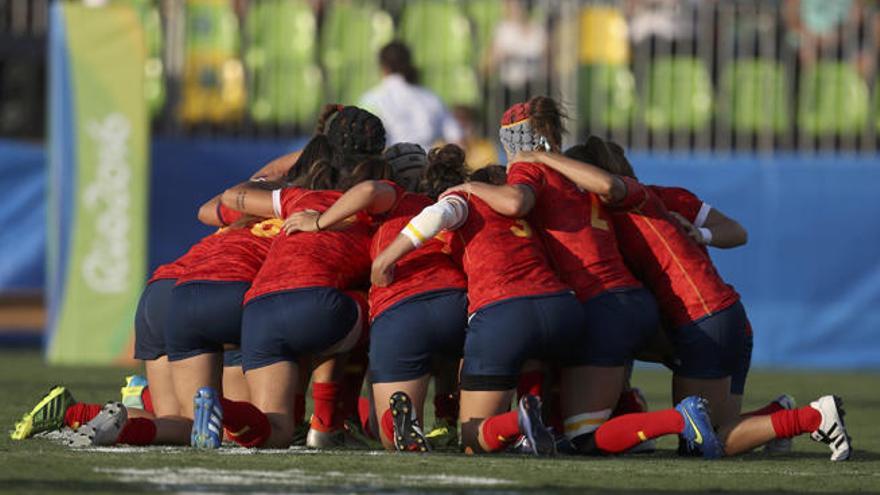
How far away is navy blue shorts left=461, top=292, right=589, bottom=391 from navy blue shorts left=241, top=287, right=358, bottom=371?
53 cm

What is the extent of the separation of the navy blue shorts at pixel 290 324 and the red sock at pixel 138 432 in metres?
0.43

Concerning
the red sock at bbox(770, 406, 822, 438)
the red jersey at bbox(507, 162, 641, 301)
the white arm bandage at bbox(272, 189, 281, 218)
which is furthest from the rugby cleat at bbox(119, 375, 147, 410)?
the red sock at bbox(770, 406, 822, 438)

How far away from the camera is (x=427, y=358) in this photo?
24.4ft

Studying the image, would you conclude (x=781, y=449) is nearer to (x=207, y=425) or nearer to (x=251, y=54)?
(x=207, y=425)

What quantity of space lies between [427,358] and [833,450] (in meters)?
1.57

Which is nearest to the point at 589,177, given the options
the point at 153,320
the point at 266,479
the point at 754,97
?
the point at 153,320

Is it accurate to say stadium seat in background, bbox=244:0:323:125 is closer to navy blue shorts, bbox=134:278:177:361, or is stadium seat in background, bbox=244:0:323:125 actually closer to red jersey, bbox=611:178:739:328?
navy blue shorts, bbox=134:278:177:361

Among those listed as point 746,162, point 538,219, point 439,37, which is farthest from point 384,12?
point 538,219

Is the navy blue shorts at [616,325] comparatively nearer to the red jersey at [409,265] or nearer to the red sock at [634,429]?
the red sock at [634,429]

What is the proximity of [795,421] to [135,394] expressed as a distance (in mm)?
2953

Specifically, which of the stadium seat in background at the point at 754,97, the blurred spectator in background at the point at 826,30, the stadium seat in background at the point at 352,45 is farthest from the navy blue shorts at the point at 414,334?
the blurred spectator in background at the point at 826,30

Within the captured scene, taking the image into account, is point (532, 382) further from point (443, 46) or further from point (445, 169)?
point (443, 46)

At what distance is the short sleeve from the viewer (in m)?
7.55

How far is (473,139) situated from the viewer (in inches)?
576
